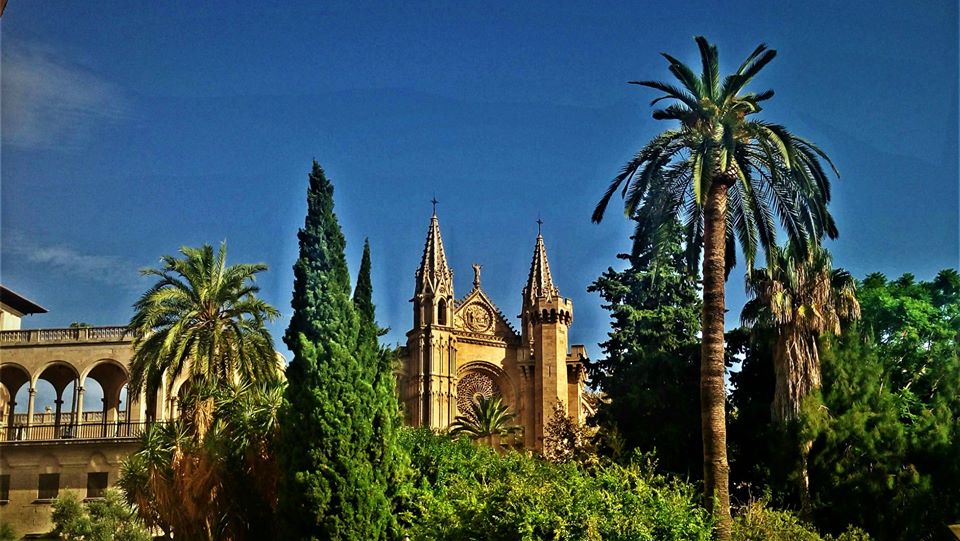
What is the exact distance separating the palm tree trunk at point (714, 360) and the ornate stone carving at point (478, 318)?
163 ft

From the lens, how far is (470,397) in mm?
71688

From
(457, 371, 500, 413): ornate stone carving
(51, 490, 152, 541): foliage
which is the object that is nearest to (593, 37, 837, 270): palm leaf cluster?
(51, 490, 152, 541): foliage

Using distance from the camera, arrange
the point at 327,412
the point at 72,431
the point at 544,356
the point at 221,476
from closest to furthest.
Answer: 1. the point at 327,412
2. the point at 221,476
3. the point at 72,431
4. the point at 544,356

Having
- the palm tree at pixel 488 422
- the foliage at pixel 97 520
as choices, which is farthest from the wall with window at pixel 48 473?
the palm tree at pixel 488 422

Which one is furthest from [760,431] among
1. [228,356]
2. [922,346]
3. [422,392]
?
[422,392]

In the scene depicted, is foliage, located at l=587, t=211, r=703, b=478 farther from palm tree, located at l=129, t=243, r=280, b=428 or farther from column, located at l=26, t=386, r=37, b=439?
column, located at l=26, t=386, r=37, b=439

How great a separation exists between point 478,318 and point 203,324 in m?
44.3

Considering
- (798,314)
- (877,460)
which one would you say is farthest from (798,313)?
(877,460)

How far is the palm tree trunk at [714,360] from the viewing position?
72.8ft

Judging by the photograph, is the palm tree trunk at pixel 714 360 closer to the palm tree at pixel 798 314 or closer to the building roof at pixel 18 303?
the palm tree at pixel 798 314

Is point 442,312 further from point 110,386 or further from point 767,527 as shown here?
point 767,527

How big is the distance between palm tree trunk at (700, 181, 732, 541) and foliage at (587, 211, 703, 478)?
6331 mm

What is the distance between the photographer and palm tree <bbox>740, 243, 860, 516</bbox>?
31.8 meters

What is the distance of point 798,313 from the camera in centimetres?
3238
